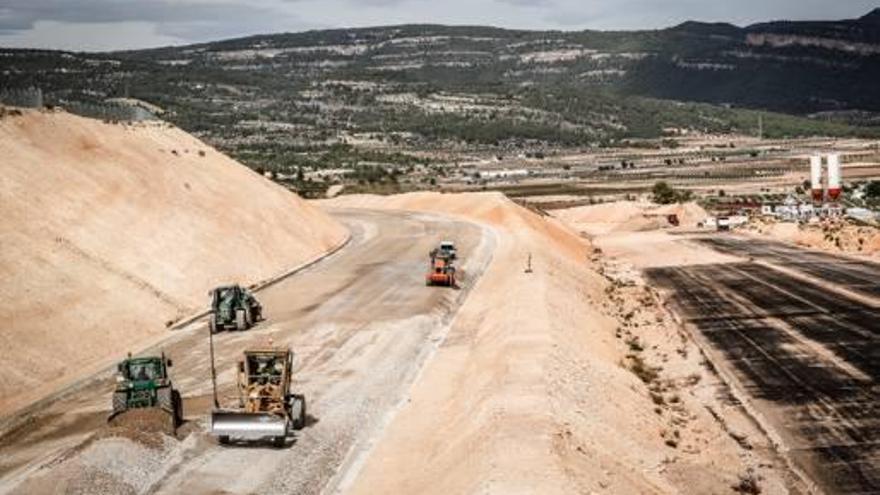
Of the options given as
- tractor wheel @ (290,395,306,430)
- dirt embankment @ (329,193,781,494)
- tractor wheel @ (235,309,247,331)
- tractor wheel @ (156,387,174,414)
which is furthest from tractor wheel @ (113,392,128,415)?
tractor wheel @ (235,309,247,331)

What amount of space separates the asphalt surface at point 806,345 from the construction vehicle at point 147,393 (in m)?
16.6

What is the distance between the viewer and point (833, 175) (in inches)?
3548

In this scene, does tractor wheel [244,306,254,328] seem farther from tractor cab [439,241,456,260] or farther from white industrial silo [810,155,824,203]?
white industrial silo [810,155,824,203]

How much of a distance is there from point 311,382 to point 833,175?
71548mm

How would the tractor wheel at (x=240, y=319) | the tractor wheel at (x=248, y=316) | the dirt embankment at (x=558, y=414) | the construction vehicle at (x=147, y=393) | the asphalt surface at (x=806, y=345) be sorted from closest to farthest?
the dirt embankment at (x=558, y=414)
the construction vehicle at (x=147, y=393)
the asphalt surface at (x=806, y=345)
the tractor wheel at (x=240, y=319)
the tractor wheel at (x=248, y=316)

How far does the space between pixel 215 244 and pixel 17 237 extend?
14.6 meters

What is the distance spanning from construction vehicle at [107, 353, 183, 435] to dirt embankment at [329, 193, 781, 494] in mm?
5752

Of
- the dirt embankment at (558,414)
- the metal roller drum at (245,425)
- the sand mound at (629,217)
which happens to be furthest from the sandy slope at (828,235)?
the metal roller drum at (245,425)

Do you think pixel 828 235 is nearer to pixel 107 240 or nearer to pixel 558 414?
pixel 107 240

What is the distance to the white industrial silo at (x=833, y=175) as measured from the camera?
87725 millimetres

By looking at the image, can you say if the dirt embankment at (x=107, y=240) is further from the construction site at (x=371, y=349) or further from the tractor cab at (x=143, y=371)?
the tractor cab at (x=143, y=371)

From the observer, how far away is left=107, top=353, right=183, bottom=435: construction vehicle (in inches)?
1028

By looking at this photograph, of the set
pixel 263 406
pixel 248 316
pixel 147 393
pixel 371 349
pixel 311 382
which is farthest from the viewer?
A: pixel 248 316

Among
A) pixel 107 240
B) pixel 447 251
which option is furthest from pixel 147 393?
pixel 447 251
